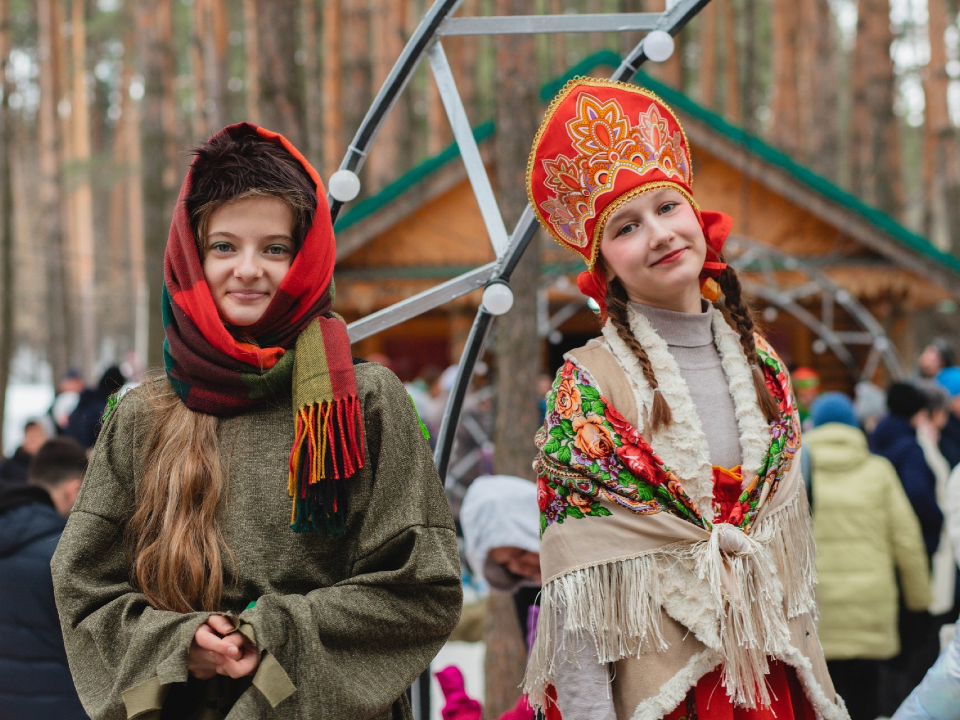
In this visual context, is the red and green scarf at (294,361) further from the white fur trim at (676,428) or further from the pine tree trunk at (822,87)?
the pine tree trunk at (822,87)

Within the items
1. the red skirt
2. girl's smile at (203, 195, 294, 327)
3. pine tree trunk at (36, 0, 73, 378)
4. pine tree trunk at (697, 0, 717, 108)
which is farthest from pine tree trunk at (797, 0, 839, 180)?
girl's smile at (203, 195, 294, 327)

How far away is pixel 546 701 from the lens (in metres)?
2.02

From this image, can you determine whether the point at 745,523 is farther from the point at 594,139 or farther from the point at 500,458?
the point at 500,458

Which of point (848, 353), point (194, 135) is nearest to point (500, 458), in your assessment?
point (848, 353)

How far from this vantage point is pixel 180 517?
176cm

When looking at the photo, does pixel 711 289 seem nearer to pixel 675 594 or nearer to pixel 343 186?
pixel 675 594

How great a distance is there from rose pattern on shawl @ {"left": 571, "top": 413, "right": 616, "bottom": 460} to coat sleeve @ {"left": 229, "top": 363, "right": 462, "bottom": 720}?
29 cm

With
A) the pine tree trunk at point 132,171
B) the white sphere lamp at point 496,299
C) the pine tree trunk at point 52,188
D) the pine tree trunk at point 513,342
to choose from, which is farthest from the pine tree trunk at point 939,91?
the pine tree trunk at point 132,171

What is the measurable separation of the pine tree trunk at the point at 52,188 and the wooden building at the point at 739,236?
10.1 meters

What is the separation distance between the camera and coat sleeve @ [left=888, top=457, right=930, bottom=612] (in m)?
4.18

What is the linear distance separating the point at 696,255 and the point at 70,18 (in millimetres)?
28358

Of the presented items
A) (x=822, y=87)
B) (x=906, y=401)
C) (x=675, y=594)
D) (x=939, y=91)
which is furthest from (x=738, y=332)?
(x=822, y=87)

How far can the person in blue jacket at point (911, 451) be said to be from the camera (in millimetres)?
4785

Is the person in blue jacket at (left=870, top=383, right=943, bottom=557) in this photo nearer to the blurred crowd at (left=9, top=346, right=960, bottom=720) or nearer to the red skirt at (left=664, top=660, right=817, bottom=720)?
the blurred crowd at (left=9, top=346, right=960, bottom=720)
